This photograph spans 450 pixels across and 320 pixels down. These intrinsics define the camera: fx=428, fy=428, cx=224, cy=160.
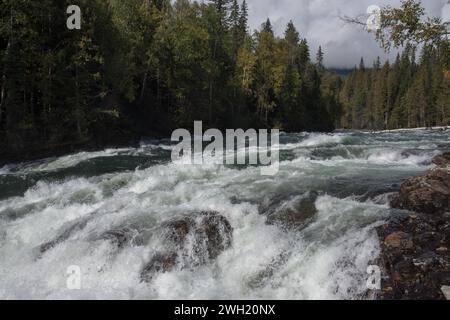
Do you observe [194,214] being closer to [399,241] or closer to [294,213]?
[294,213]

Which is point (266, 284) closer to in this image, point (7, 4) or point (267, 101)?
point (7, 4)

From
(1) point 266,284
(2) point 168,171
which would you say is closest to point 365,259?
(1) point 266,284

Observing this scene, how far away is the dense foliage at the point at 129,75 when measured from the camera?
844 inches

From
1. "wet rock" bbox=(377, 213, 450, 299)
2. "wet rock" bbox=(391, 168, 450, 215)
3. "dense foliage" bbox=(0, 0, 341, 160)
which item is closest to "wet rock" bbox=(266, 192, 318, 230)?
"wet rock" bbox=(377, 213, 450, 299)

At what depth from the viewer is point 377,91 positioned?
112m

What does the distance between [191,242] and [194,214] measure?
1052 mm

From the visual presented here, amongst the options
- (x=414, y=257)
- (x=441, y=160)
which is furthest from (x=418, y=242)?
(x=441, y=160)

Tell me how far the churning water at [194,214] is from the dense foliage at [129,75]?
7.48 m

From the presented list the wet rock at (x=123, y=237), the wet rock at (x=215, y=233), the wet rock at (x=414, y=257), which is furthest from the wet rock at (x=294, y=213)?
the wet rock at (x=123, y=237)

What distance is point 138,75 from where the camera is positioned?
35.2 meters

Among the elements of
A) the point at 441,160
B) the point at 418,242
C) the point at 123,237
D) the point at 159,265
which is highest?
the point at 441,160

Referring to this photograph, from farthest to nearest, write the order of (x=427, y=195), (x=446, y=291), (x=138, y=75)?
(x=138, y=75)
(x=427, y=195)
(x=446, y=291)

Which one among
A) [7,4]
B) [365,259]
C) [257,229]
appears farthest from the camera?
[7,4]

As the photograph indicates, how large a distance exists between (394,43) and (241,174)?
6.53 metres
